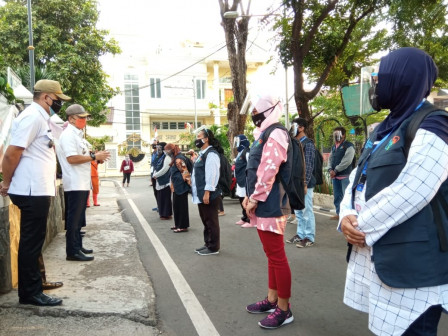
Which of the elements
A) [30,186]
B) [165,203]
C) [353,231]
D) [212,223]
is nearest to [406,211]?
[353,231]

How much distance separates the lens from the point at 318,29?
10266 mm

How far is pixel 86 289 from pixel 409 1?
7591 mm

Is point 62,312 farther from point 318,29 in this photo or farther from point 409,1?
point 318,29

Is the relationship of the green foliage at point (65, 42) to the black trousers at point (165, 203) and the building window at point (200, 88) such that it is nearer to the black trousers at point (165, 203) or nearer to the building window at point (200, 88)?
the black trousers at point (165, 203)

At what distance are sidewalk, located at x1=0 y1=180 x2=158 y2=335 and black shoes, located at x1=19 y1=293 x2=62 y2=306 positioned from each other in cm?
4

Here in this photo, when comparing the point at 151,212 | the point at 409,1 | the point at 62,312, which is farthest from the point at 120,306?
the point at 409,1

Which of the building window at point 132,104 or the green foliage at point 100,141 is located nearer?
the green foliage at point 100,141

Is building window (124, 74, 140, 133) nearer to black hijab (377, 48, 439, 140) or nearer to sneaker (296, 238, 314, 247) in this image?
sneaker (296, 238, 314, 247)

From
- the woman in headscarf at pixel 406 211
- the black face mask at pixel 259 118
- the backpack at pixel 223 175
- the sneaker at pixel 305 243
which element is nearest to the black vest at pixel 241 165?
the backpack at pixel 223 175

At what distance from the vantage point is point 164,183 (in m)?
8.57

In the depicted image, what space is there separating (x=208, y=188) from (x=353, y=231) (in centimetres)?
368

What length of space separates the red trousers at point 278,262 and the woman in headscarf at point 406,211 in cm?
131

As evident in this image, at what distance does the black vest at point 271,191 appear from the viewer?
3150 millimetres

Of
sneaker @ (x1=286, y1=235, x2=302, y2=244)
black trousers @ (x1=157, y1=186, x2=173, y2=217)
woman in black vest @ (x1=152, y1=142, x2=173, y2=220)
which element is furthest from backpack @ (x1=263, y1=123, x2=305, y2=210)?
black trousers @ (x1=157, y1=186, x2=173, y2=217)
